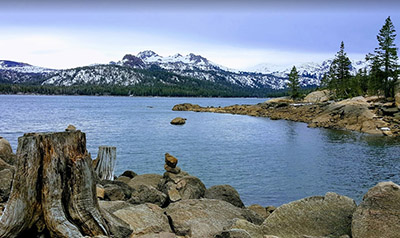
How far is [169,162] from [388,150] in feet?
80.9

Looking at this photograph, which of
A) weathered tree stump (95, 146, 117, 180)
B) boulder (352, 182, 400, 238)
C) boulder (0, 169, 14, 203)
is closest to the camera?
boulder (352, 182, 400, 238)

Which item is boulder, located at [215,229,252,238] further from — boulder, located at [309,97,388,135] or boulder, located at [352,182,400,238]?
boulder, located at [309,97,388,135]

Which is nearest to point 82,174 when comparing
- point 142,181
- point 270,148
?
point 142,181

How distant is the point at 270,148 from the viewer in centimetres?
3428

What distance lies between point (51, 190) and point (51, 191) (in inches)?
0.7

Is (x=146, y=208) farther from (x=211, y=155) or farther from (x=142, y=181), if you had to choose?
(x=211, y=155)

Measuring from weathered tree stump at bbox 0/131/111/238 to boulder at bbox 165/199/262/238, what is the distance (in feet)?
8.28

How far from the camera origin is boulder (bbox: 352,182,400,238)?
7199 mm

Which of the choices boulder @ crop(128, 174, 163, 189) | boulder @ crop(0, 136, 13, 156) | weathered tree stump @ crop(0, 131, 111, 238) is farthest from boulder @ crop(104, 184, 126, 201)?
boulder @ crop(0, 136, 13, 156)

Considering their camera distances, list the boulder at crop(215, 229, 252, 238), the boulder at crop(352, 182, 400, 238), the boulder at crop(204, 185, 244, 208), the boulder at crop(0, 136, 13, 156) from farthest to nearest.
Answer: the boulder at crop(0, 136, 13, 156), the boulder at crop(204, 185, 244, 208), the boulder at crop(352, 182, 400, 238), the boulder at crop(215, 229, 252, 238)

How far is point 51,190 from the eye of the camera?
19.2 feet

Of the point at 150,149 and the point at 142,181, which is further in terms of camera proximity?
the point at 150,149

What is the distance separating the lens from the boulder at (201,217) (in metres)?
7.93

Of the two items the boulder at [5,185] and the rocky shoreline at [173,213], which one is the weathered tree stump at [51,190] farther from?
the boulder at [5,185]
